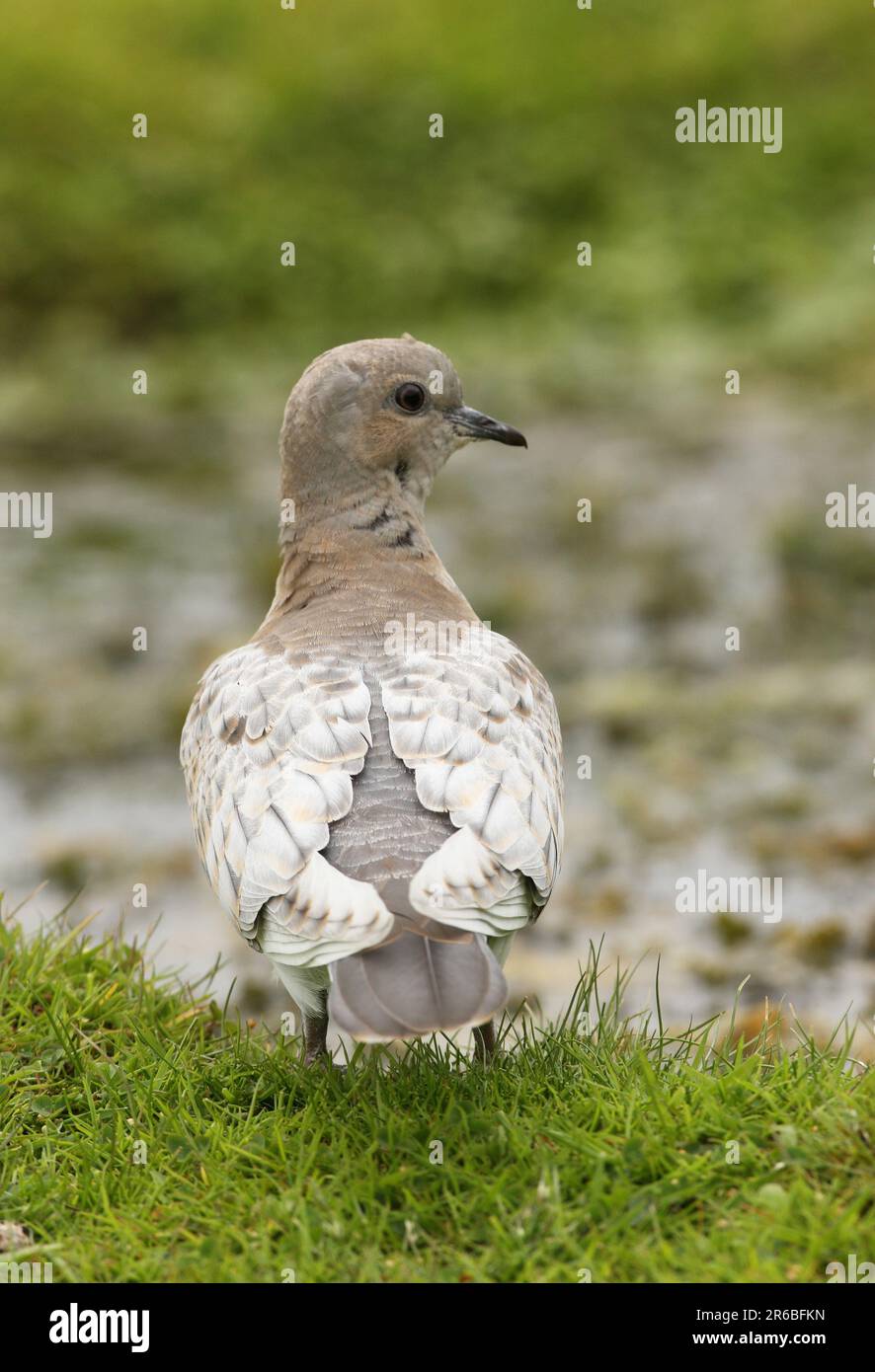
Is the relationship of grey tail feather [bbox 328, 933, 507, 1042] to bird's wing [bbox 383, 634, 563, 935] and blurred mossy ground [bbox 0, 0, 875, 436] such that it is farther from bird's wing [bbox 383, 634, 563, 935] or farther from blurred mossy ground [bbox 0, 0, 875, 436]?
blurred mossy ground [bbox 0, 0, 875, 436]

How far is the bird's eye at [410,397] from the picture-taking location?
534 centimetres

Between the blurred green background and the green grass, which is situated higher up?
the blurred green background

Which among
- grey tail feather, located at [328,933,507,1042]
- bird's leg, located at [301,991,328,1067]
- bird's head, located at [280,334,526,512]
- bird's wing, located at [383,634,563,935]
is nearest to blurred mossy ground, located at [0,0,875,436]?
bird's head, located at [280,334,526,512]

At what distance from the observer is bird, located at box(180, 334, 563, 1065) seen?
383 cm

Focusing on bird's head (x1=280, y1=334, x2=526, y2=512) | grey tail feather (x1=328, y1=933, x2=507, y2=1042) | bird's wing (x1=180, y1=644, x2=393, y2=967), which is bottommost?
grey tail feather (x1=328, y1=933, x2=507, y2=1042)

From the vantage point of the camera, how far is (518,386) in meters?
12.9

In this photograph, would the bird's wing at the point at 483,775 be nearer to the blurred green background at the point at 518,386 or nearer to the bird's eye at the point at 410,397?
the bird's eye at the point at 410,397

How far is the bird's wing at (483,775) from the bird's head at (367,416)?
0.80 metres

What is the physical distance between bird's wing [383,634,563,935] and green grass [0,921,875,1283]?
53 centimetres

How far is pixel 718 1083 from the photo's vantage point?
4125mm

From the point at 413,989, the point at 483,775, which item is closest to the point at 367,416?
the point at 483,775

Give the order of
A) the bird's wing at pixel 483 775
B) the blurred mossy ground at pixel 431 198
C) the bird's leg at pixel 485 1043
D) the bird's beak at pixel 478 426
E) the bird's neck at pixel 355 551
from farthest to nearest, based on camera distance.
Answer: the blurred mossy ground at pixel 431 198
the bird's beak at pixel 478 426
the bird's neck at pixel 355 551
the bird's leg at pixel 485 1043
the bird's wing at pixel 483 775

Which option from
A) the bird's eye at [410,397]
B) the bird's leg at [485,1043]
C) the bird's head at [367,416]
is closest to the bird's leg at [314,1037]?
the bird's leg at [485,1043]

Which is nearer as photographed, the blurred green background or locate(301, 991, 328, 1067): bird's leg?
locate(301, 991, 328, 1067): bird's leg
